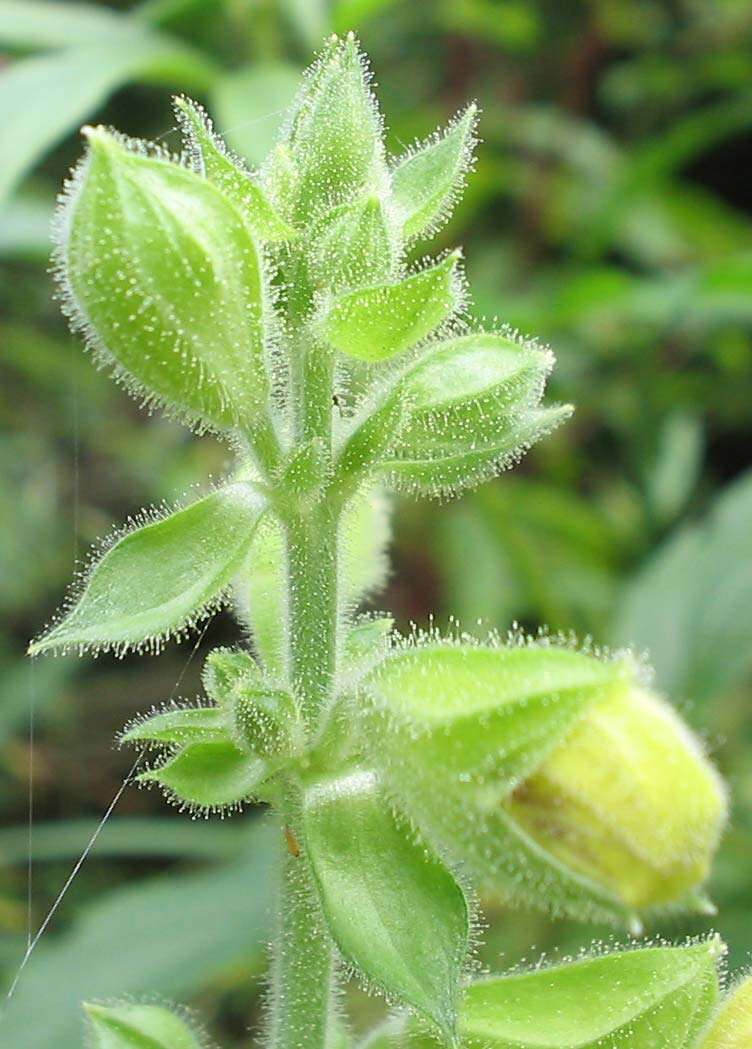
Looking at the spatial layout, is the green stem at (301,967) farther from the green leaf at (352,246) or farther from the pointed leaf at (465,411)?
the green leaf at (352,246)

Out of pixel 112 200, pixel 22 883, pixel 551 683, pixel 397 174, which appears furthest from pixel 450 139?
pixel 22 883

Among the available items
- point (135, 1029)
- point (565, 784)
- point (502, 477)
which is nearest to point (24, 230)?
point (502, 477)

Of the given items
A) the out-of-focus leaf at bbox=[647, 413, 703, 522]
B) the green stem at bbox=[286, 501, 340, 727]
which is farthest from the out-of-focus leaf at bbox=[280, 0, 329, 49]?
the green stem at bbox=[286, 501, 340, 727]

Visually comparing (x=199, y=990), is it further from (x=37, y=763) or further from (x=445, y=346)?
(x=445, y=346)

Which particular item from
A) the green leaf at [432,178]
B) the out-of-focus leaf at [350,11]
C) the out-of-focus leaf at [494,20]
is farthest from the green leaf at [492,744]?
the out-of-focus leaf at [494,20]

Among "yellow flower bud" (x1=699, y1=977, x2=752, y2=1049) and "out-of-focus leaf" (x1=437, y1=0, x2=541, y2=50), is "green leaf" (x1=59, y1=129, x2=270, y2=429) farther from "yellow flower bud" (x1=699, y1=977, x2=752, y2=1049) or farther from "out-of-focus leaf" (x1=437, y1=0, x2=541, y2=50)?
"out-of-focus leaf" (x1=437, y1=0, x2=541, y2=50)

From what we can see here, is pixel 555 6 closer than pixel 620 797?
No
